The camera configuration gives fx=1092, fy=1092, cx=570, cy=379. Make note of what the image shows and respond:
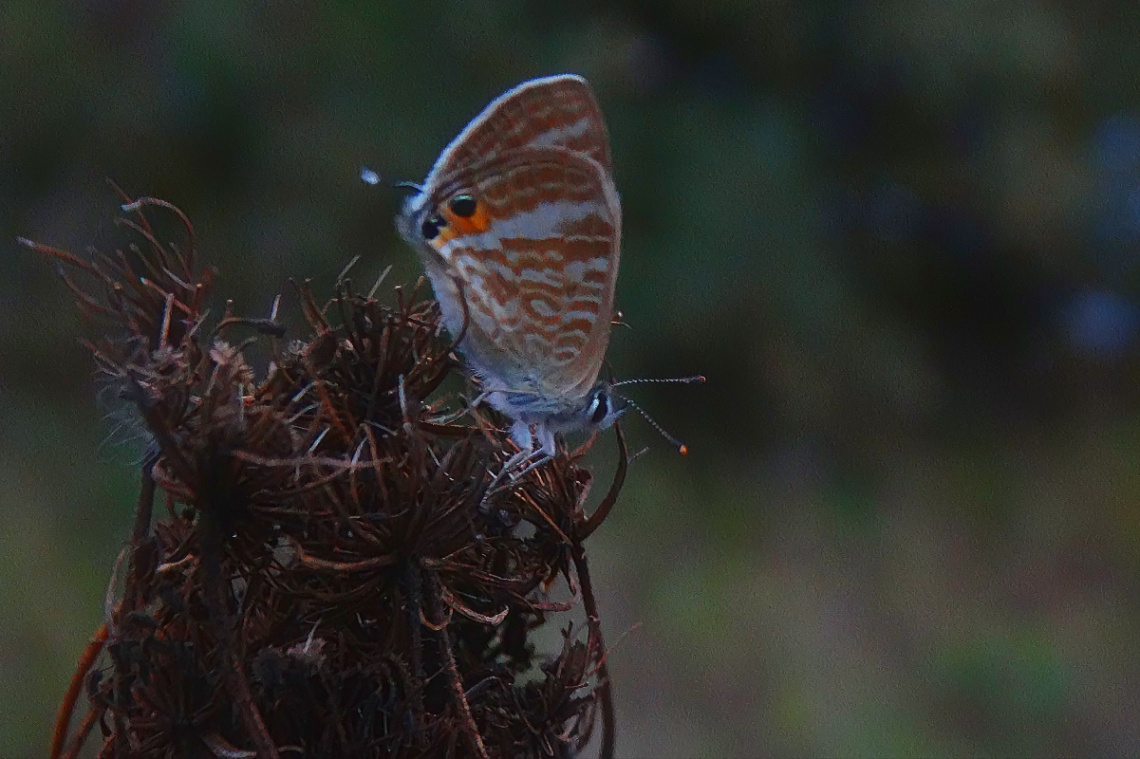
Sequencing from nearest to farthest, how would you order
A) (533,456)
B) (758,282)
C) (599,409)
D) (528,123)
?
(533,456), (528,123), (599,409), (758,282)

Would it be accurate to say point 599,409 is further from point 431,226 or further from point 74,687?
point 74,687

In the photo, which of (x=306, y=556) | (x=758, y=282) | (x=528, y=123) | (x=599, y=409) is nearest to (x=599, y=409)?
(x=599, y=409)

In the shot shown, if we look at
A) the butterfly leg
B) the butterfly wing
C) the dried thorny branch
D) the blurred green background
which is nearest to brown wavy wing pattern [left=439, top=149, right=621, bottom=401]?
the butterfly wing

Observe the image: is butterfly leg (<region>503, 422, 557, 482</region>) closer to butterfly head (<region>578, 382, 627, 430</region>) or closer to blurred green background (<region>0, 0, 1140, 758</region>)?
butterfly head (<region>578, 382, 627, 430</region>)

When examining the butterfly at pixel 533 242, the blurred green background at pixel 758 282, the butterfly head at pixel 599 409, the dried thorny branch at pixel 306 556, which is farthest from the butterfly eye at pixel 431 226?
the blurred green background at pixel 758 282

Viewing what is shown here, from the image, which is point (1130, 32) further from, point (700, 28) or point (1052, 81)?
point (700, 28)

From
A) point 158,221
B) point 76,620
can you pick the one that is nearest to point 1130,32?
point 158,221

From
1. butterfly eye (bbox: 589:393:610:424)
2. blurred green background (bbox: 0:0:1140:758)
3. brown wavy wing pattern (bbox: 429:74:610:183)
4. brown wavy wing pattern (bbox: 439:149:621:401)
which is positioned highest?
brown wavy wing pattern (bbox: 429:74:610:183)
